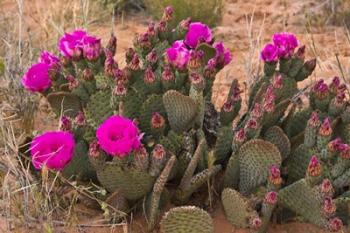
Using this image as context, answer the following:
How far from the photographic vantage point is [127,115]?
3035mm

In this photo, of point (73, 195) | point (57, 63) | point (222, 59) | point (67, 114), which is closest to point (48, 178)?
point (73, 195)

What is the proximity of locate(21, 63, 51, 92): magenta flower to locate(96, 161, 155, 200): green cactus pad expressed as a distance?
62 centimetres

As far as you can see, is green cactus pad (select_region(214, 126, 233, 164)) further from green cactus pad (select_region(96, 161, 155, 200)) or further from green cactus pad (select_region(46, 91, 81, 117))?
green cactus pad (select_region(46, 91, 81, 117))

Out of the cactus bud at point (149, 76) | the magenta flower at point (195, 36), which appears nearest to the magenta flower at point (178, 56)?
the cactus bud at point (149, 76)

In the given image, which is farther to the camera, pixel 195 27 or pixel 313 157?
pixel 195 27

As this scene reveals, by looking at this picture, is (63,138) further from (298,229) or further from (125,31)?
(125,31)

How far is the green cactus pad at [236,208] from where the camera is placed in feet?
9.37

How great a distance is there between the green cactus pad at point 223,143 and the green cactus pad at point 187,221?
1.21 feet

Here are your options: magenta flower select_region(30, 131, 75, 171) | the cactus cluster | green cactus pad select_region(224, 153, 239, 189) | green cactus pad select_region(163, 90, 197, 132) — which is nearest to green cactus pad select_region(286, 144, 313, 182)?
the cactus cluster

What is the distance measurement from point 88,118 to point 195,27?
710 millimetres

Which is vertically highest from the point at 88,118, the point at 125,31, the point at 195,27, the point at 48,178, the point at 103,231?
the point at 195,27

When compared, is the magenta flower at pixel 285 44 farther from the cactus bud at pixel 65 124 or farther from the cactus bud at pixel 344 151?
the cactus bud at pixel 65 124

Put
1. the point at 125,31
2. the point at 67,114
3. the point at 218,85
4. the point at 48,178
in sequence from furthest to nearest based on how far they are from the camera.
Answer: the point at 125,31
the point at 218,85
the point at 67,114
the point at 48,178

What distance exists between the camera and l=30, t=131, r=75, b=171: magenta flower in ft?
9.04
